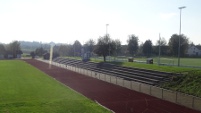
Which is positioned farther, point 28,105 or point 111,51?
point 111,51

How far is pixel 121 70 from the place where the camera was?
44.9 meters

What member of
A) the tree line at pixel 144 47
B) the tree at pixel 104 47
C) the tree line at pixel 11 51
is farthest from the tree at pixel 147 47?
the tree line at pixel 11 51

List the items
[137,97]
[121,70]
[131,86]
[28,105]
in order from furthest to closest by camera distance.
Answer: [121,70], [131,86], [137,97], [28,105]

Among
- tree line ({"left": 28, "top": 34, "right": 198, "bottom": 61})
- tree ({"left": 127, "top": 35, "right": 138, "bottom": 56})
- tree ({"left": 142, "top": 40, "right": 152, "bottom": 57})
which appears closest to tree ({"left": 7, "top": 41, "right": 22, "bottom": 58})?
tree line ({"left": 28, "top": 34, "right": 198, "bottom": 61})

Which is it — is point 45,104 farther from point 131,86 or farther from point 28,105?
point 131,86

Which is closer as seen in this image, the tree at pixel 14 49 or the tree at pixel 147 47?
the tree at pixel 147 47

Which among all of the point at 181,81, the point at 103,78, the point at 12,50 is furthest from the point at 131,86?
the point at 12,50

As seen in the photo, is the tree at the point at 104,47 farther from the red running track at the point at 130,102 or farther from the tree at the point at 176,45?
the tree at the point at 176,45

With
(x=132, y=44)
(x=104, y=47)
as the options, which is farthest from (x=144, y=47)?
(x=104, y=47)

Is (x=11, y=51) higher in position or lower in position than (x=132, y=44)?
lower

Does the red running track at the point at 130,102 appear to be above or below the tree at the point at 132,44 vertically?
below

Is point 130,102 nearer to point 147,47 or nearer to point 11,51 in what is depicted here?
point 147,47

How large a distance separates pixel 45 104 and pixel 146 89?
42.7ft

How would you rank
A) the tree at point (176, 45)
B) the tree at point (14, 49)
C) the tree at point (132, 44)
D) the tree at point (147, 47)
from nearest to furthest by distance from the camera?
the tree at point (176, 45) < the tree at point (147, 47) < the tree at point (132, 44) < the tree at point (14, 49)
